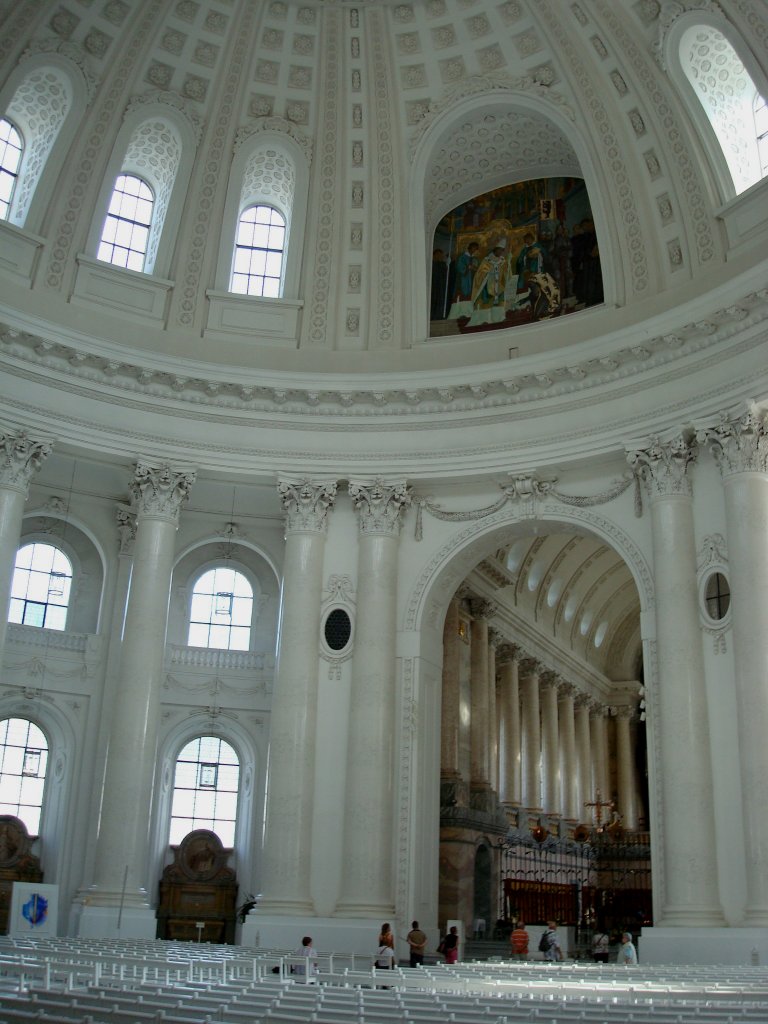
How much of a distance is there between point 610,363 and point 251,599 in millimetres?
10808

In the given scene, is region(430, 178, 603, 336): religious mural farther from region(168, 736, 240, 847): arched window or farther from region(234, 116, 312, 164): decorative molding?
region(168, 736, 240, 847): arched window

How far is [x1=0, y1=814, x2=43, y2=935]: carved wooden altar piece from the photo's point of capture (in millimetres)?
24078

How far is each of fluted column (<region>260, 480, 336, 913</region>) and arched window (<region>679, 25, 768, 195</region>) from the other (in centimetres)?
1083

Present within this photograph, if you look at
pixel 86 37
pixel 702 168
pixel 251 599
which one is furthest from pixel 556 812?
pixel 86 37

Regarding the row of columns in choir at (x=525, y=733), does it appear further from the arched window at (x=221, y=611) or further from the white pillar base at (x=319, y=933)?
the white pillar base at (x=319, y=933)

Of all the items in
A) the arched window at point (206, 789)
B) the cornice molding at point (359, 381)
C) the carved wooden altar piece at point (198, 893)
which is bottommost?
the carved wooden altar piece at point (198, 893)

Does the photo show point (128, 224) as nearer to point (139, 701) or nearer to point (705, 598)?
point (139, 701)

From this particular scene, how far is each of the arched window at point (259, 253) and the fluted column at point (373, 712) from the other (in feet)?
18.9

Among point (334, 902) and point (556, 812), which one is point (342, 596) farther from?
point (556, 812)

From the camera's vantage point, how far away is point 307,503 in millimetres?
25141

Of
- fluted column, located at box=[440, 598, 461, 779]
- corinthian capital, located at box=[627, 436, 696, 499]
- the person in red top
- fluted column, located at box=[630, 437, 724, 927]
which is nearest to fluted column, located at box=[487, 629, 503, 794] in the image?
fluted column, located at box=[440, 598, 461, 779]

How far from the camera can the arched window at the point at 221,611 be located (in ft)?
91.5

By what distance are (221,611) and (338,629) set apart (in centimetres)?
474

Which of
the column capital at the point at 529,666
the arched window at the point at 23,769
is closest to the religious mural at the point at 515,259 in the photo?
the column capital at the point at 529,666
